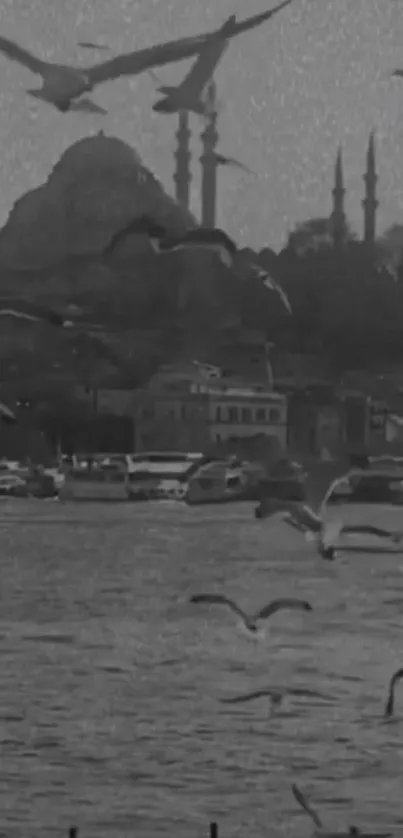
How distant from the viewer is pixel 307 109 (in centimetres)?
422

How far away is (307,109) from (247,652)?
1.19m

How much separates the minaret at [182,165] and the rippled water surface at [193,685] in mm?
781

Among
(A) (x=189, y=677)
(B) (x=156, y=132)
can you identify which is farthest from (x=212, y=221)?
(A) (x=189, y=677)

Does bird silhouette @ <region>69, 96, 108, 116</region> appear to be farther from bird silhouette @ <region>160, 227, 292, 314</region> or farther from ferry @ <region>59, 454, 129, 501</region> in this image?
ferry @ <region>59, 454, 129, 501</region>

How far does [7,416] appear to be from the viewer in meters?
4.24

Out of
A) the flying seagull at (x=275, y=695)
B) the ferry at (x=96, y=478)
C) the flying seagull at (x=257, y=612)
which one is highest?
the ferry at (x=96, y=478)

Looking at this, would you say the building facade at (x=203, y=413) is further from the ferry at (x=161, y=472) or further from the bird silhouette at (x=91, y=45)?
the bird silhouette at (x=91, y=45)

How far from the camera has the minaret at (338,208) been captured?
4.17 meters

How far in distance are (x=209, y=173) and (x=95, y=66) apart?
42cm

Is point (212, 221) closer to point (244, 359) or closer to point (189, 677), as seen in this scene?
point (244, 359)

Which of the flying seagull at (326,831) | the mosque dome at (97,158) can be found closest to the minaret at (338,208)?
the mosque dome at (97,158)

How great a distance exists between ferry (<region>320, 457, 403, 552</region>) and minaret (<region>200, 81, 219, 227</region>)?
635 millimetres

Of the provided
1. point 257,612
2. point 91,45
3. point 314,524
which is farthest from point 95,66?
point 257,612

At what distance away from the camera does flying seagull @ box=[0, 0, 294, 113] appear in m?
3.72
